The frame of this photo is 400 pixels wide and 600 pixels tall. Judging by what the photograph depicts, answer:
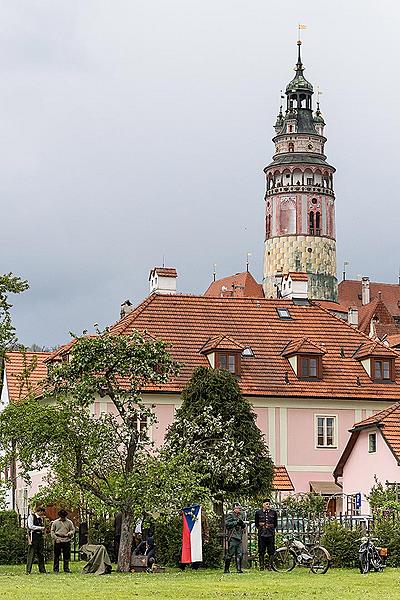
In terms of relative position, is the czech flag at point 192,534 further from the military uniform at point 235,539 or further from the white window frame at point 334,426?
the white window frame at point 334,426

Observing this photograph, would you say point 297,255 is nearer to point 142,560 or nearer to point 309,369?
point 309,369

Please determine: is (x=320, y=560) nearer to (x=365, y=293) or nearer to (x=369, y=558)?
(x=369, y=558)

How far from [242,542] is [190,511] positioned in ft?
4.86

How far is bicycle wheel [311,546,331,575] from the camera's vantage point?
3325 centimetres

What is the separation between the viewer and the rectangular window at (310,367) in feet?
191

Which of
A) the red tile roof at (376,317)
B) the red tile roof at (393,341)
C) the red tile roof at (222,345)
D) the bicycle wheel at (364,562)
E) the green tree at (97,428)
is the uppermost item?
the red tile roof at (376,317)

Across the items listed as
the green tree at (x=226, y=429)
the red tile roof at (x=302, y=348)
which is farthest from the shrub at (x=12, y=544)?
the red tile roof at (x=302, y=348)

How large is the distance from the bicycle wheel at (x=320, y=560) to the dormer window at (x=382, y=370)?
85.3ft

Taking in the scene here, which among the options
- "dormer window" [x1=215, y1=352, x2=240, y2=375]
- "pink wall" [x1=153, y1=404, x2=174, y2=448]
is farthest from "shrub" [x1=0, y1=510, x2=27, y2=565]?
"dormer window" [x1=215, y1=352, x2=240, y2=375]

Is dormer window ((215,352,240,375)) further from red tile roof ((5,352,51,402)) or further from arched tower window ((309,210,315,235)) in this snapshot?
arched tower window ((309,210,315,235))

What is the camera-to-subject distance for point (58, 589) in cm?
2852

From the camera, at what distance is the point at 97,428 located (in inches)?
1404

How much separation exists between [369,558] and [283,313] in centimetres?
3028

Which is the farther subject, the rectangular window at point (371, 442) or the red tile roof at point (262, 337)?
the red tile roof at point (262, 337)
